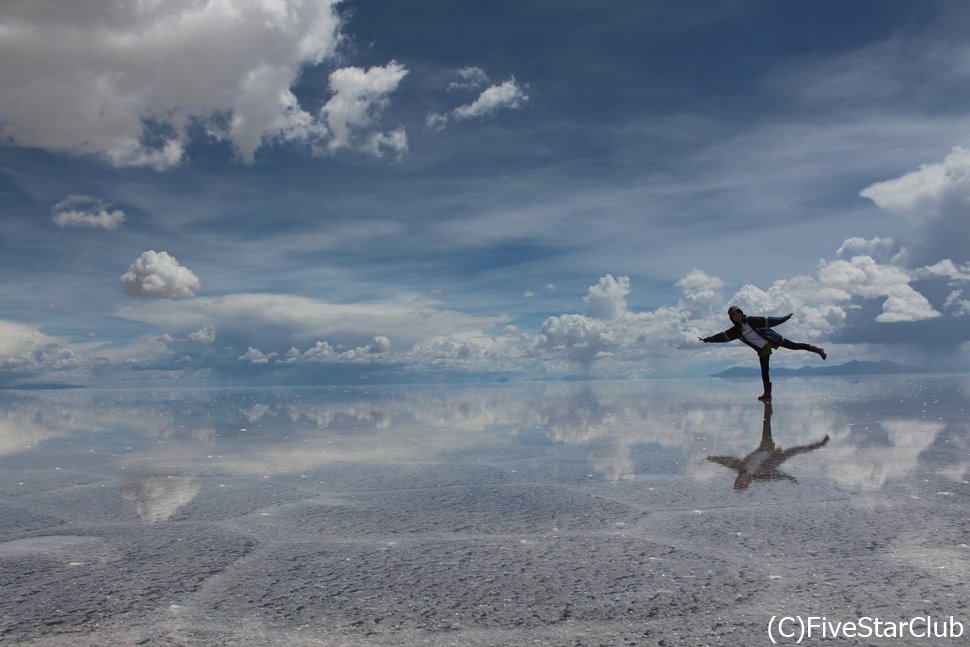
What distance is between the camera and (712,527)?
5.95 metres

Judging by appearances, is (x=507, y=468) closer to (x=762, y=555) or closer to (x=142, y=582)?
(x=762, y=555)

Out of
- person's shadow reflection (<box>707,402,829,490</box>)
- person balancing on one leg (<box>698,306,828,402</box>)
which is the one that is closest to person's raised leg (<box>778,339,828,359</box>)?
person balancing on one leg (<box>698,306,828,402</box>)

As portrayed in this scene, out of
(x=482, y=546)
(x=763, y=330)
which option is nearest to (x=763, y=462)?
(x=482, y=546)

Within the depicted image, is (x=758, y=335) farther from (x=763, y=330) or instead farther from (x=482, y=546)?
(x=482, y=546)

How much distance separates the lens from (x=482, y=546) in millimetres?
5547

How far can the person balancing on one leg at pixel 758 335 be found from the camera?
62.6 ft

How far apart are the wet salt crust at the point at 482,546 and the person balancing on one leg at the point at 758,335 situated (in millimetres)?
7615

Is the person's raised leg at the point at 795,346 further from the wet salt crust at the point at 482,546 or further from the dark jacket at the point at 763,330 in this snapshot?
the wet salt crust at the point at 482,546

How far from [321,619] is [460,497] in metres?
3.90

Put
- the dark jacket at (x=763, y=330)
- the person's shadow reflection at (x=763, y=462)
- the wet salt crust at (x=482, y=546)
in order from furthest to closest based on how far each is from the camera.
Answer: the dark jacket at (x=763, y=330), the person's shadow reflection at (x=763, y=462), the wet salt crust at (x=482, y=546)

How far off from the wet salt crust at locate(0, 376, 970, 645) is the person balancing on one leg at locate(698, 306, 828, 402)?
762 centimetres

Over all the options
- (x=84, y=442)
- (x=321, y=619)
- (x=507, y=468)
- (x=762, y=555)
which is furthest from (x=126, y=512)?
(x=84, y=442)

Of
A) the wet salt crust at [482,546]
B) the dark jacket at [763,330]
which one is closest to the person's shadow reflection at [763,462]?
the wet salt crust at [482,546]

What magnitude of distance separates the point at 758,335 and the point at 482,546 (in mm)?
16061
